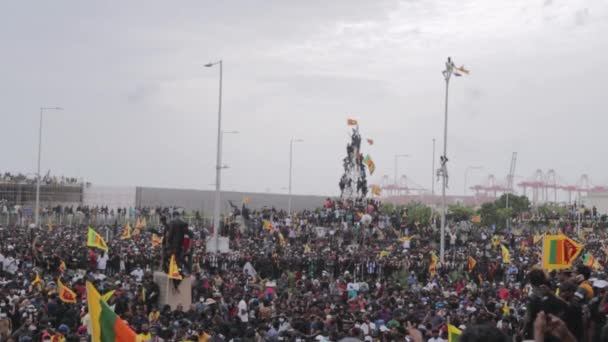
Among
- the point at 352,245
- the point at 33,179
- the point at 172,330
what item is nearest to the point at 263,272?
the point at 352,245

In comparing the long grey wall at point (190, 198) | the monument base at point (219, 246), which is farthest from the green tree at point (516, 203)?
the monument base at point (219, 246)

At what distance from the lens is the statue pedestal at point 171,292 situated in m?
16.9

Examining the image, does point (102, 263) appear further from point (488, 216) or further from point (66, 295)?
point (488, 216)

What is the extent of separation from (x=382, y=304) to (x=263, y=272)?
13029 mm

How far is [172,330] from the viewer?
1153 centimetres

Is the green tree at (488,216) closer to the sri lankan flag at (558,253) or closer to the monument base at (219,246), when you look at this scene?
the monument base at (219,246)

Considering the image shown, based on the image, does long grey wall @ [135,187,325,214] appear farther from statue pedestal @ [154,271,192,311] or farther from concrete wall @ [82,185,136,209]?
statue pedestal @ [154,271,192,311]

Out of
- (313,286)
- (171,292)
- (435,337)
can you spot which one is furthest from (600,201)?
(435,337)

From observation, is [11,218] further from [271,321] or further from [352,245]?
[271,321]

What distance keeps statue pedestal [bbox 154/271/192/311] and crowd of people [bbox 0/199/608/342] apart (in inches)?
4.7

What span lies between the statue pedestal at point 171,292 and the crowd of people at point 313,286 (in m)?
0.12

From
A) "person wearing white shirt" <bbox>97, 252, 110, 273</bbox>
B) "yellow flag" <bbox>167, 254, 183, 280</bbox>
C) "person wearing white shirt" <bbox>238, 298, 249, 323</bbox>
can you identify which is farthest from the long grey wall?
"person wearing white shirt" <bbox>238, 298, 249, 323</bbox>

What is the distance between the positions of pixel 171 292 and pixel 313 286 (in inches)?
218

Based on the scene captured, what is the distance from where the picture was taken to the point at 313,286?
850 inches
